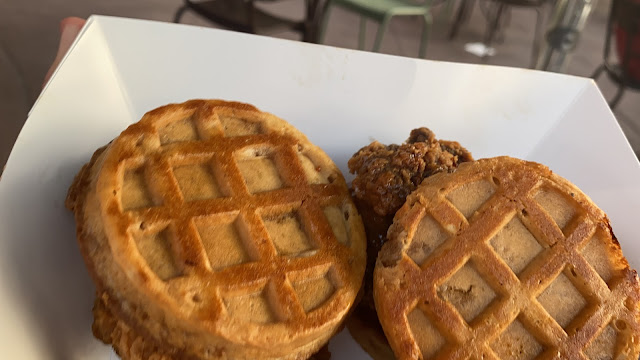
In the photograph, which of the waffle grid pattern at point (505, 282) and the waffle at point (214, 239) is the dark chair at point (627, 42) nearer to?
the waffle grid pattern at point (505, 282)

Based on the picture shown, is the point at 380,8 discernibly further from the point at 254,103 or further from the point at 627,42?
the point at 254,103

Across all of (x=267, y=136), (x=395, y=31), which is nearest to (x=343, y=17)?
(x=395, y=31)

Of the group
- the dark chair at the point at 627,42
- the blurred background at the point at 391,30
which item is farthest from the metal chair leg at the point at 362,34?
the dark chair at the point at 627,42

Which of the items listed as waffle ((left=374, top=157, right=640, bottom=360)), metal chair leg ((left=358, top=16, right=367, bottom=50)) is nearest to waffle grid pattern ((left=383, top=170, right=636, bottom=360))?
waffle ((left=374, top=157, right=640, bottom=360))

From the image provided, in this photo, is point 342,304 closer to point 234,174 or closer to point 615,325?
point 234,174

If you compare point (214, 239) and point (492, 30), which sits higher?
point (214, 239)

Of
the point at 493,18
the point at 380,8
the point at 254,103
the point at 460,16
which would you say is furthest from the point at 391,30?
the point at 254,103
